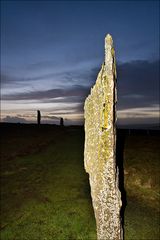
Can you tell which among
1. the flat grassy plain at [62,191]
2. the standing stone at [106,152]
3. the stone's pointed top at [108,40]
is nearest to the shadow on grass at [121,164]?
the flat grassy plain at [62,191]

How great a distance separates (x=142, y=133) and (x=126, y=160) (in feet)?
40.1

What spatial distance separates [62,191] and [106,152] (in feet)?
28.5

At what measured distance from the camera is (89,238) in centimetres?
1163

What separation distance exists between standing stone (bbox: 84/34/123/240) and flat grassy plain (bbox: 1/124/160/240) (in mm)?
3198

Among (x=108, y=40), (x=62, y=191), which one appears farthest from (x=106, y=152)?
(x=62, y=191)

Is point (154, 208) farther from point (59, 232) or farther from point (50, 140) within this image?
point (50, 140)

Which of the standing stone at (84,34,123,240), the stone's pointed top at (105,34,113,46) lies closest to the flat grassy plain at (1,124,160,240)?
the standing stone at (84,34,123,240)

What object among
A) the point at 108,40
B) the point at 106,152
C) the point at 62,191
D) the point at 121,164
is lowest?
the point at 62,191

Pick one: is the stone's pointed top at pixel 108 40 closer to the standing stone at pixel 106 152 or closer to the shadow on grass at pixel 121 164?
the standing stone at pixel 106 152

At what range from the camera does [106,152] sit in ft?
27.7

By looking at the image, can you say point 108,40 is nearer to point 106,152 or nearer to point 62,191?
point 106,152

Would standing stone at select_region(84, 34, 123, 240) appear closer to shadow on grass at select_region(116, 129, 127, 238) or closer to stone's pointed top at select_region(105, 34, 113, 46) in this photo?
stone's pointed top at select_region(105, 34, 113, 46)

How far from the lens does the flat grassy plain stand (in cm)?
1248

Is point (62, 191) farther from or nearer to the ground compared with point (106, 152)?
nearer to the ground
